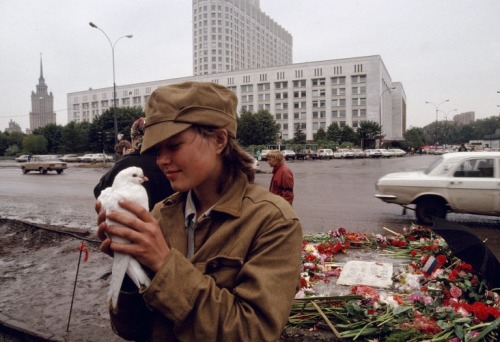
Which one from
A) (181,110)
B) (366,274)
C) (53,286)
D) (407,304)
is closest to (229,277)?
(181,110)

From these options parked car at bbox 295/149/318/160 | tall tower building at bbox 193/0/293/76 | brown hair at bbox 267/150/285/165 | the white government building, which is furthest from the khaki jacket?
tall tower building at bbox 193/0/293/76

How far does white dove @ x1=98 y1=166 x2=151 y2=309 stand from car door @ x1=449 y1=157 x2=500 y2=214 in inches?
360

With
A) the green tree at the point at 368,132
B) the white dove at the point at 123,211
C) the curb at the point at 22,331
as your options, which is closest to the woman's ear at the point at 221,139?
the white dove at the point at 123,211

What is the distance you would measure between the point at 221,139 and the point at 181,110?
196mm

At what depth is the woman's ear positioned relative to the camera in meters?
1.33

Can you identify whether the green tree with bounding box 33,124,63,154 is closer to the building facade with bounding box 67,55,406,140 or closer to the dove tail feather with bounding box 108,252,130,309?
the building facade with bounding box 67,55,406,140

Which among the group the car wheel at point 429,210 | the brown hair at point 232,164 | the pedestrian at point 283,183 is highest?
the brown hair at point 232,164

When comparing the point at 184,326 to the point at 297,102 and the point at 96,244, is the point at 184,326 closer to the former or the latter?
the point at 96,244

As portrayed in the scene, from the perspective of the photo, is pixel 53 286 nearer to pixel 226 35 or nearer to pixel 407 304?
pixel 407 304

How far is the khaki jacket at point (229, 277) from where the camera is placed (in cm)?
113

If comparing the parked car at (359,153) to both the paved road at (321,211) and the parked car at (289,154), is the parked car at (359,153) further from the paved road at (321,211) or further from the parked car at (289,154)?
the paved road at (321,211)

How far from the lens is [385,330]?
2.91m

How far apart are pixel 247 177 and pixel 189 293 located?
0.50 m

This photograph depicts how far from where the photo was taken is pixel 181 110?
1.22 metres
